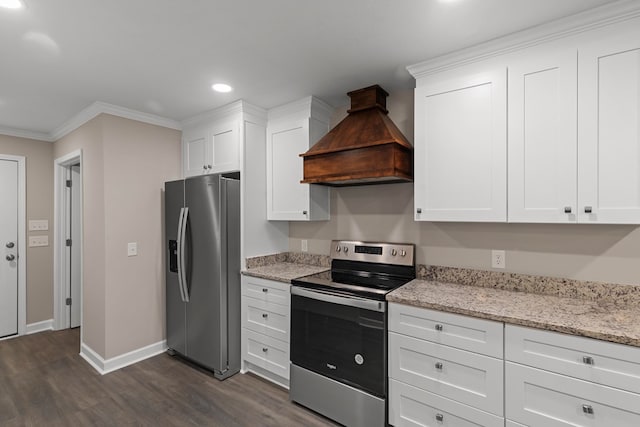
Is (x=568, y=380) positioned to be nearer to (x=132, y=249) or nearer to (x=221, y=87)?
(x=221, y=87)

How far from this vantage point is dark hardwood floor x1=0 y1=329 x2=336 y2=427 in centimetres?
224

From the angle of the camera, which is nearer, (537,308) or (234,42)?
(537,308)

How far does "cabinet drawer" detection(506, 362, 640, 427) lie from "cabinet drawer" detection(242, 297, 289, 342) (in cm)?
155

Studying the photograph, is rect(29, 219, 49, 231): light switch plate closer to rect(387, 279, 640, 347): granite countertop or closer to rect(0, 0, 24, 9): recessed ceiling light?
rect(0, 0, 24, 9): recessed ceiling light

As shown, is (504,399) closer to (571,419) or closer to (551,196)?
(571,419)

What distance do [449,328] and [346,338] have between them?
67 centimetres

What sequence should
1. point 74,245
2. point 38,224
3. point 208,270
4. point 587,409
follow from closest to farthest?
point 587,409
point 208,270
point 38,224
point 74,245

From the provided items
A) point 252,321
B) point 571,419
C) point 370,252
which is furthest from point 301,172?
point 571,419

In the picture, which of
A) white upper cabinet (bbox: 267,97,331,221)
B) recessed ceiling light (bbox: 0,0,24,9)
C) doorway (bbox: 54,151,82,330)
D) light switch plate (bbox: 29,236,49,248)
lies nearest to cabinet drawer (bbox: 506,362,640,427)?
white upper cabinet (bbox: 267,97,331,221)

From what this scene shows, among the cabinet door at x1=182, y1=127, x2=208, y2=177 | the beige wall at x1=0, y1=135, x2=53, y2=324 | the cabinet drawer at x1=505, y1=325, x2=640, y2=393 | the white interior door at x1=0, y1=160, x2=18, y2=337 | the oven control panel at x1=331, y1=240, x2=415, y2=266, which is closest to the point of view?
the cabinet drawer at x1=505, y1=325, x2=640, y2=393

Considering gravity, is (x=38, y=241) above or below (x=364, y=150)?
below

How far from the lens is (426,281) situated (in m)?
2.42

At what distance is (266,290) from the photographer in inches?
106

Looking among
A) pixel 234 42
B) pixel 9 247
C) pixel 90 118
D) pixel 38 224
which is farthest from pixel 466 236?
pixel 9 247
